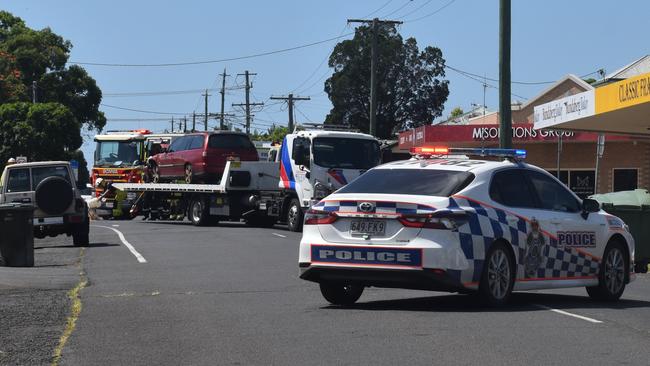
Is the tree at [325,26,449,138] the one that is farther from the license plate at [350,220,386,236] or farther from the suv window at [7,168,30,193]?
the license plate at [350,220,386,236]

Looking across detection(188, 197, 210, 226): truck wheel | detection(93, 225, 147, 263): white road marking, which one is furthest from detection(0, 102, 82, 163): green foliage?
detection(93, 225, 147, 263): white road marking

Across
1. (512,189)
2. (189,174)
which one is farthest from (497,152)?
(189,174)

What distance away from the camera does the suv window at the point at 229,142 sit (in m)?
34.5

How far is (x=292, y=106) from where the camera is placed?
8544 centimetres

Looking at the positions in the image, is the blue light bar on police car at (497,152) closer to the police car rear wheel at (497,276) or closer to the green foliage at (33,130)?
the police car rear wheel at (497,276)

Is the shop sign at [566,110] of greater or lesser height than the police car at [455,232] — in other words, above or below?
above

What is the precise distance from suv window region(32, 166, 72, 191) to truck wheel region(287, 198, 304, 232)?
6818 mm

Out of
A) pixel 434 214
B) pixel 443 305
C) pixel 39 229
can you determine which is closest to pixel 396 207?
pixel 434 214

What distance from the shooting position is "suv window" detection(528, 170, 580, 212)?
1263 centimetres

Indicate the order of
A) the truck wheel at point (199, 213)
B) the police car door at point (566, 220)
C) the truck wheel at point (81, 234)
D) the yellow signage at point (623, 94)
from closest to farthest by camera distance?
the police car door at point (566, 220) < the yellow signage at point (623, 94) < the truck wheel at point (81, 234) < the truck wheel at point (199, 213)

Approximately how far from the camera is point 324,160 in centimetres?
2878

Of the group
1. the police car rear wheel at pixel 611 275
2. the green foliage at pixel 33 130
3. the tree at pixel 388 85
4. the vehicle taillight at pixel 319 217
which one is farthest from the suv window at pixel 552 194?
the tree at pixel 388 85

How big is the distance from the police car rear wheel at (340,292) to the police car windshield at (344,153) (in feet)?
53.7

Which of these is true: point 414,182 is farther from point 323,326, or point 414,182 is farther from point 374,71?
point 374,71
